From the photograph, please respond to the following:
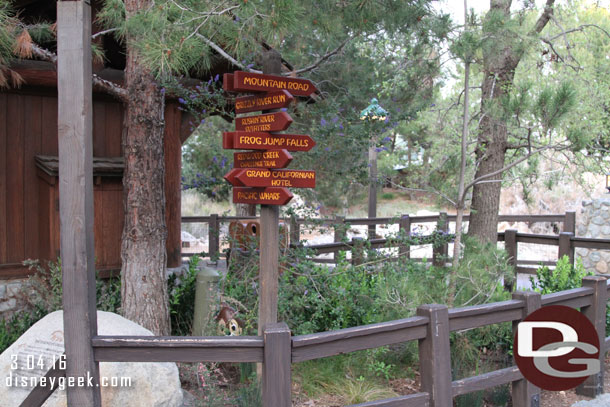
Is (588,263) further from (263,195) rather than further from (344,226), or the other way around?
(263,195)

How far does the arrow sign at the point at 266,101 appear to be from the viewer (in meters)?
3.80

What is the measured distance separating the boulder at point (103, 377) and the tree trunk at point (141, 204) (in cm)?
111

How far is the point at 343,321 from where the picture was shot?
18.1ft

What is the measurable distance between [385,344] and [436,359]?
1.33ft

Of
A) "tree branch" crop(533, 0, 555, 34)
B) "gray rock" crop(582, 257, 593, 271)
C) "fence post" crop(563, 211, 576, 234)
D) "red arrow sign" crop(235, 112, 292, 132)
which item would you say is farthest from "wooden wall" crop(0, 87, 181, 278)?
"gray rock" crop(582, 257, 593, 271)

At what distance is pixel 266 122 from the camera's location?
3902 mm

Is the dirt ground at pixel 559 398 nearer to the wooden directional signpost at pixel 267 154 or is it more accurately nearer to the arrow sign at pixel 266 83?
the wooden directional signpost at pixel 267 154

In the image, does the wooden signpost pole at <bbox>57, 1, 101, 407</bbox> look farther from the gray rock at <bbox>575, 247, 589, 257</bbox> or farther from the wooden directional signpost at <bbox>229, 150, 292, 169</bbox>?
the gray rock at <bbox>575, 247, 589, 257</bbox>

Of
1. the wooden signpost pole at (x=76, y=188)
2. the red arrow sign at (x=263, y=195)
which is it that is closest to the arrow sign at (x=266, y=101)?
the red arrow sign at (x=263, y=195)

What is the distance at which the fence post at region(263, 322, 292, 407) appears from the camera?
310 cm

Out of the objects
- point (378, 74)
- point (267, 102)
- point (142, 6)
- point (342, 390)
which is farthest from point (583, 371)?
point (378, 74)

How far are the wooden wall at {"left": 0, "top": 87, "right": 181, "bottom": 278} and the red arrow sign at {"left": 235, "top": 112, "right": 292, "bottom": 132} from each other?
3.57 m

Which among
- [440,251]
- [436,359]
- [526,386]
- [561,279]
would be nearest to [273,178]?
[436,359]

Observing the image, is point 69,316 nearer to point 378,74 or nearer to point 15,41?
point 15,41
